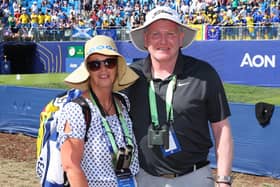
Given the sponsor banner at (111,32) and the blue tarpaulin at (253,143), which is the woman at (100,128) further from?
the sponsor banner at (111,32)

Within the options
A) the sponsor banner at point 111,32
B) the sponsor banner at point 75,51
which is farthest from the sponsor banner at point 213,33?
the sponsor banner at point 75,51

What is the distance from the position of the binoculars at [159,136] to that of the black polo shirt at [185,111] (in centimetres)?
3

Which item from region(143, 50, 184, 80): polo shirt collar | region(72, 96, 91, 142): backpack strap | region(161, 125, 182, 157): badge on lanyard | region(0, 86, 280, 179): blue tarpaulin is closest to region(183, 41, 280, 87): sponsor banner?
region(0, 86, 280, 179): blue tarpaulin

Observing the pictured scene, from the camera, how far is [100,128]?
9.02 ft

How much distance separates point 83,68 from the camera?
2.91m

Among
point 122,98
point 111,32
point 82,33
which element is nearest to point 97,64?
point 122,98

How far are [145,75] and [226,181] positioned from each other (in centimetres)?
75

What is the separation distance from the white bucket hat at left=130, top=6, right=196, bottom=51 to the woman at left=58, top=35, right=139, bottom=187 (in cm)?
31

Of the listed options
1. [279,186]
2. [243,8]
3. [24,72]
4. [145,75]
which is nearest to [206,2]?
[243,8]

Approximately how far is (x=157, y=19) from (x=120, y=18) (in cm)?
2779

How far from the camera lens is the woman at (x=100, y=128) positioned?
2.67 metres

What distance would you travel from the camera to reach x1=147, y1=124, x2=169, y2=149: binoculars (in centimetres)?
295

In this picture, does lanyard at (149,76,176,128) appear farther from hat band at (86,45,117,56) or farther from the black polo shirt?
hat band at (86,45,117,56)

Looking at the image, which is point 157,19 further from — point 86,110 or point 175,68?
point 86,110
